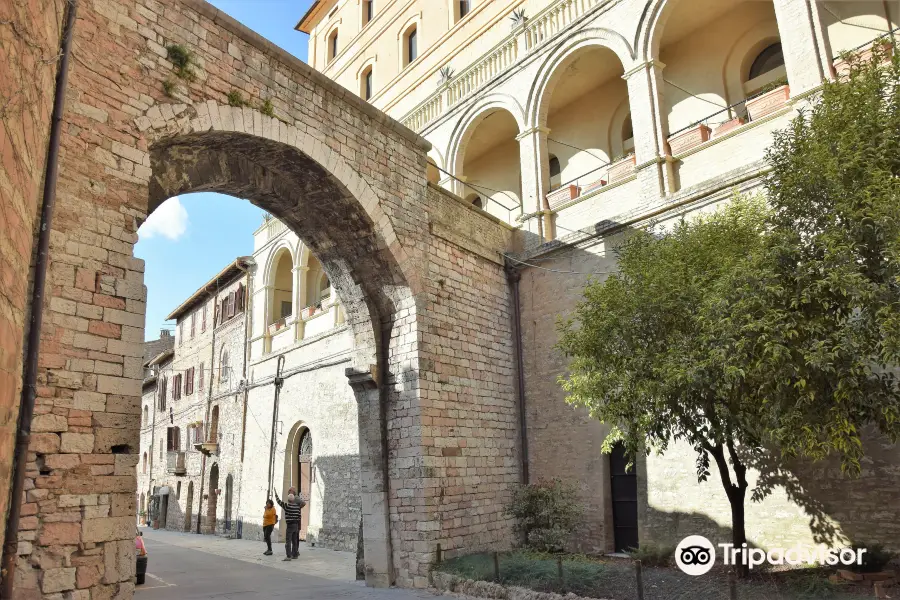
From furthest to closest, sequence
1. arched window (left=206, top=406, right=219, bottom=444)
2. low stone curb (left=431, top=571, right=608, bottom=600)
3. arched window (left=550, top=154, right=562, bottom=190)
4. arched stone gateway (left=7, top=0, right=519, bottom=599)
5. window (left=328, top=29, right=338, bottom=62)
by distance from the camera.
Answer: window (left=328, top=29, right=338, bottom=62)
arched window (left=206, top=406, right=219, bottom=444)
arched window (left=550, top=154, right=562, bottom=190)
low stone curb (left=431, top=571, right=608, bottom=600)
arched stone gateway (left=7, top=0, right=519, bottom=599)

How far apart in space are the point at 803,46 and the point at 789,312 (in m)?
5.93

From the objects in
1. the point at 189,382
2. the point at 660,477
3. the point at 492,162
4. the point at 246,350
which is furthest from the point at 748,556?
the point at 189,382

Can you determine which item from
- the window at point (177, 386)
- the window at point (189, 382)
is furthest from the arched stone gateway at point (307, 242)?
the window at point (177, 386)

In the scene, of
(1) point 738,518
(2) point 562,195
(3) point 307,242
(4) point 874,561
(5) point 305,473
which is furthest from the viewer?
(5) point 305,473

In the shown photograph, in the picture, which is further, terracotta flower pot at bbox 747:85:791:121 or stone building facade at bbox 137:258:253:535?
stone building facade at bbox 137:258:253:535

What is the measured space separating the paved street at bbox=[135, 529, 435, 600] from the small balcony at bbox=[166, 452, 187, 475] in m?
8.23

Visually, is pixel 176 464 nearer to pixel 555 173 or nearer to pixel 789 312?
pixel 555 173

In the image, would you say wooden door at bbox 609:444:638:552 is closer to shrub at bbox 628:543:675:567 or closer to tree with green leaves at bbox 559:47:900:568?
shrub at bbox 628:543:675:567

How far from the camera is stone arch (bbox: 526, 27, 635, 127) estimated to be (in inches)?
526

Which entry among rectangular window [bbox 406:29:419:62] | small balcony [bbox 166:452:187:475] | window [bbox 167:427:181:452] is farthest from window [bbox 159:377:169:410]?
rectangular window [bbox 406:29:419:62]

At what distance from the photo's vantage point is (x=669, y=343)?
807cm

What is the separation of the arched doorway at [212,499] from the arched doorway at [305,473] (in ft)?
20.7

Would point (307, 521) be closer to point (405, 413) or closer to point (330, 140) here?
point (405, 413)

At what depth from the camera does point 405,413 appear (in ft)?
33.6
